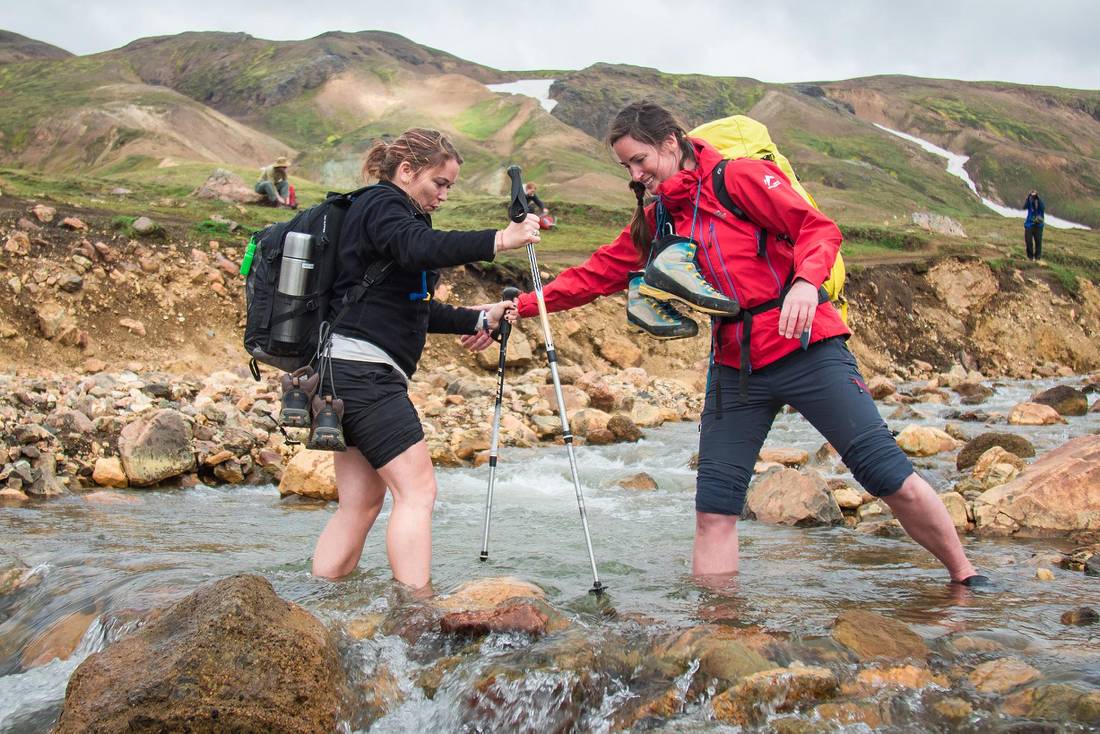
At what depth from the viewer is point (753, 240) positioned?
4473 mm

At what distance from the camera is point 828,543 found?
267 inches

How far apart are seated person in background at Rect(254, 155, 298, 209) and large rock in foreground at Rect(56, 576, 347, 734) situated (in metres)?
23.0

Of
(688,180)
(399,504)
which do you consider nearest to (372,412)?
(399,504)

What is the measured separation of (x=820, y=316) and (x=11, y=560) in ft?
16.1

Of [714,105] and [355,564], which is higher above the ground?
[714,105]

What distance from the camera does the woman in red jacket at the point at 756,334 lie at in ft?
14.0

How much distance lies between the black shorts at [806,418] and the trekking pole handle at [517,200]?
1260 mm

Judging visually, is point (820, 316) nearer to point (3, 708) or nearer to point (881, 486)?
point (881, 486)

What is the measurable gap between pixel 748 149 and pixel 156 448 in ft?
23.9

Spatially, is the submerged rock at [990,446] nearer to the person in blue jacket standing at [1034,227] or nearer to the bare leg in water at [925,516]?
the bare leg in water at [925,516]

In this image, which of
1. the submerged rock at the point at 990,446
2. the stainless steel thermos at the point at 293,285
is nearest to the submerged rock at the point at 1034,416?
the submerged rock at the point at 990,446

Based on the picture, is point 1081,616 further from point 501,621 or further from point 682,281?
point 501,621

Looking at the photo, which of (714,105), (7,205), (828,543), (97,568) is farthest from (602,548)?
(714,105)

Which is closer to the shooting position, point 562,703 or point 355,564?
point 562,703
